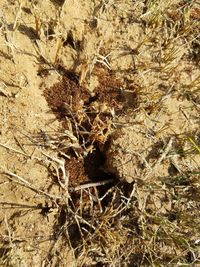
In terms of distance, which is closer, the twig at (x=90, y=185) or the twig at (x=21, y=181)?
the twig at (x=21, y=181)

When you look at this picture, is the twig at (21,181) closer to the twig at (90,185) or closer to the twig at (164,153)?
the twig at (90,185)

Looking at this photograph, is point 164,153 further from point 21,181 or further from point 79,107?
point 21,181

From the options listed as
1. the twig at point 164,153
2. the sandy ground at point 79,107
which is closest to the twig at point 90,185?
the sandy ground at point 79,107

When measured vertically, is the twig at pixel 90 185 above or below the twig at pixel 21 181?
below

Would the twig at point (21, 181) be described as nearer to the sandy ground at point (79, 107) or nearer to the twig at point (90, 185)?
the sandy ground at point (79, 107)

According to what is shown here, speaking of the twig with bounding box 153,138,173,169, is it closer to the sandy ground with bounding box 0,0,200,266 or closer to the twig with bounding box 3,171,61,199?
the sandy ground with bounding box 0,0,200,266

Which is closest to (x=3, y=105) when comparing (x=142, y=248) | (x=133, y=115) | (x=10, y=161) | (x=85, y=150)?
(x=10, y=161)

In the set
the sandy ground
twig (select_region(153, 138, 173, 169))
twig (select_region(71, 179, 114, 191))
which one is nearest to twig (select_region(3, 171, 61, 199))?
the sandy ground

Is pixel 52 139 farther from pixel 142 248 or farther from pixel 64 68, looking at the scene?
pixel 142 248
